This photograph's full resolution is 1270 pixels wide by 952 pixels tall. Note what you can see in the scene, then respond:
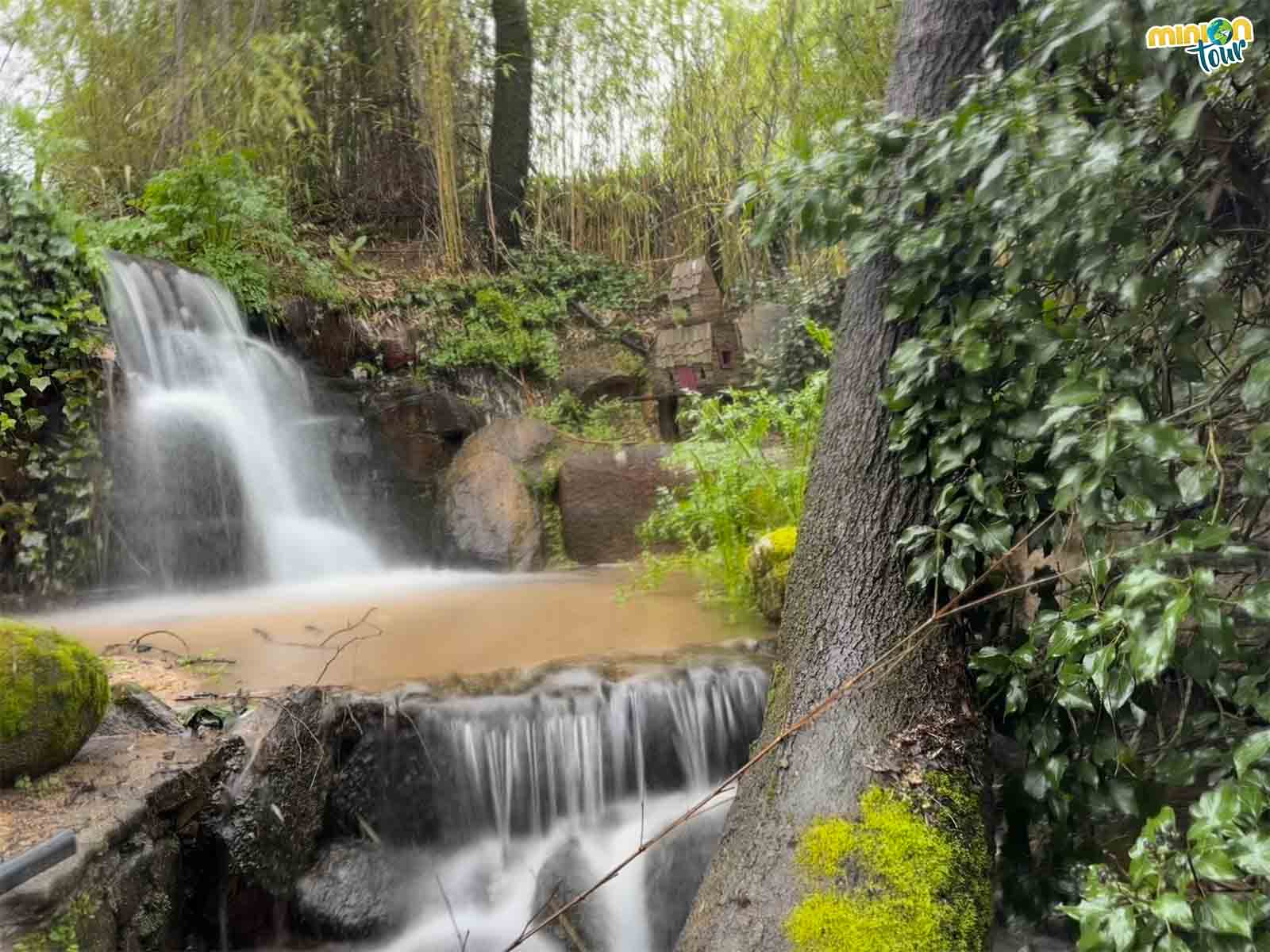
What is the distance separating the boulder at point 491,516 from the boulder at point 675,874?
12.6 ft

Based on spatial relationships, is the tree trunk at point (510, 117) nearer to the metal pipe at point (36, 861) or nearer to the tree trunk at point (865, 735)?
the tree trunk at point (865, 735)

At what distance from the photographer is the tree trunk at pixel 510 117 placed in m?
9.84

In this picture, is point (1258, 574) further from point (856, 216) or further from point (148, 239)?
point (148, 239)

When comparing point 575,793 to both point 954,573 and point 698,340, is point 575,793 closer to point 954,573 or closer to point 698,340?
point 954,573

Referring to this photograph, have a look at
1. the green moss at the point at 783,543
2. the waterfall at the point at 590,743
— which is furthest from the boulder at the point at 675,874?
the green moss at the point at 783,543

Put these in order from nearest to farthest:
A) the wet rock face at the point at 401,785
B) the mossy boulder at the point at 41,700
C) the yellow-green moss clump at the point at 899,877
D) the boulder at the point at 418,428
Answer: the yellow-green moss clump at the point at 899,877 < the mossy boulder at the point at 41,700 < the wet rock face at the point at 401,785 < the boulder at the point at 418,428

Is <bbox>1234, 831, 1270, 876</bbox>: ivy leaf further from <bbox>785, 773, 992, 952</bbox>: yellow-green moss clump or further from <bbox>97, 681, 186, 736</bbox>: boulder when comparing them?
<bbox>97, 681, 186, 736</bbox>: boulder

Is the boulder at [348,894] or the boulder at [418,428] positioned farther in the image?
the boulder at [418,428]

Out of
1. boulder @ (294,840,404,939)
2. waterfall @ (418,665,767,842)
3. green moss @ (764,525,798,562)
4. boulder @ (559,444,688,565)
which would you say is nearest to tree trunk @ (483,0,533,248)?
boulder @ (559,444,688,565)

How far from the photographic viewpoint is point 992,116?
2.25 metres

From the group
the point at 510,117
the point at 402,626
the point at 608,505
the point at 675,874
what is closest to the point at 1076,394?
the point at 675,874

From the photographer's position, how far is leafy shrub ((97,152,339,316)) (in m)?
7.68

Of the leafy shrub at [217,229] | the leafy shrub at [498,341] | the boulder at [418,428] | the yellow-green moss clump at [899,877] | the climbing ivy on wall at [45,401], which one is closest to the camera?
the yellow-green moss clump at [899,877]

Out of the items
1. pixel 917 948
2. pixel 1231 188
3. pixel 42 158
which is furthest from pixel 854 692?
pixel 42 158
